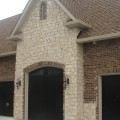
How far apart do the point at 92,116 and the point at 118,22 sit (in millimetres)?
3940

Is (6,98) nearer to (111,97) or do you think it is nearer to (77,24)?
(77,24)

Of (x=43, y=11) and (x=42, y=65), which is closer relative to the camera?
(x=42, y=65)

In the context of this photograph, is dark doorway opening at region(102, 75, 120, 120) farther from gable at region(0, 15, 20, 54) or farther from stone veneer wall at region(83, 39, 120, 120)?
gable at region(0, 15, 20, 54)

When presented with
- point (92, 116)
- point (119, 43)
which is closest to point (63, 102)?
point (92, 116)

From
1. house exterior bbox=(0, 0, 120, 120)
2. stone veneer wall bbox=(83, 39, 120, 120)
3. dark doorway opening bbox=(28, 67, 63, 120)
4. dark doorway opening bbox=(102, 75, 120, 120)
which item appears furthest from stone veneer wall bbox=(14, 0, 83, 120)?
dark doorway opening bbox=(102, 75, 120, 120)

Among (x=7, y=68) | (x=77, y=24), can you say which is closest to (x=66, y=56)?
(x=77, y=24)

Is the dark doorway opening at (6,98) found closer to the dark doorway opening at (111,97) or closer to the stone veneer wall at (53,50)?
the stone veneer wall at (53,50)

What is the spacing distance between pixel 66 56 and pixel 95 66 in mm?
1507

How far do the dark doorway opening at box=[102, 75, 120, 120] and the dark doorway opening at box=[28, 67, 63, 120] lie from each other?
2.23m

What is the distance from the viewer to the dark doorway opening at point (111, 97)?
13805mm

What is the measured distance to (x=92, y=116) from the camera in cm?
1426

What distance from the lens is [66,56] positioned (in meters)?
15.3

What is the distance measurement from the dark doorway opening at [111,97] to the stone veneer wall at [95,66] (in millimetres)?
280

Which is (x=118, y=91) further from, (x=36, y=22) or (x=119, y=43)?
(x=36, y=22)
